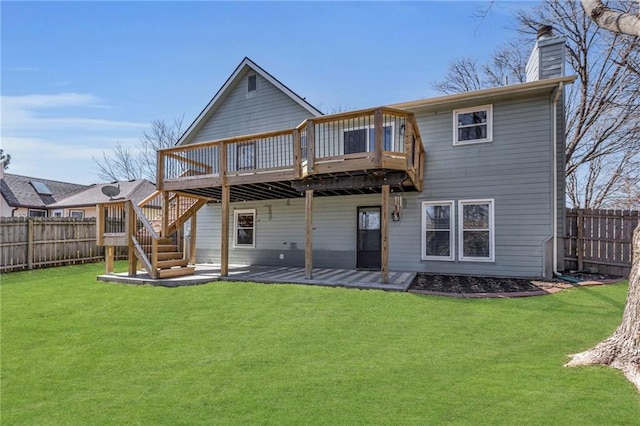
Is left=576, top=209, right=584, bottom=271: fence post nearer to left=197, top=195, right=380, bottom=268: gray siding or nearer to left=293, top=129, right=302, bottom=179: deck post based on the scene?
left=197, top=195, right=380, bottom=268: gray siding

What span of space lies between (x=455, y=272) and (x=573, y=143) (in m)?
12.0

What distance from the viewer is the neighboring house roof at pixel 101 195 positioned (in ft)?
71.3

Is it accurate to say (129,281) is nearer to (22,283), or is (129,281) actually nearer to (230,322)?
(22,283)

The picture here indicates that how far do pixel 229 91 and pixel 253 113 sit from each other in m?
1.33

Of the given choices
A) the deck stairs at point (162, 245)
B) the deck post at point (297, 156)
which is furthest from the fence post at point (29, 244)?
the deck post at point (297, 156)

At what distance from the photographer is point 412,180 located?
8.12 m

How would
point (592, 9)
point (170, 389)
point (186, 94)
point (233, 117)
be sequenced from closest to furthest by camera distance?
point (170, 389) < point (592, 9) < point (233, 117) < point (186, 94)

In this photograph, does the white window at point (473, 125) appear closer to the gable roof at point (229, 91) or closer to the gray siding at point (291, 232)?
the gray siding at point (291, 232)

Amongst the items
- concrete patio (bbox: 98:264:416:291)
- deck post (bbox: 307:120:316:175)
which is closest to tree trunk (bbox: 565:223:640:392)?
concrete patio (bbox: 98:264:416:291)

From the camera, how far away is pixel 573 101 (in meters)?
16.9

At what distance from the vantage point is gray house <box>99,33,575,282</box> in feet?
26.3

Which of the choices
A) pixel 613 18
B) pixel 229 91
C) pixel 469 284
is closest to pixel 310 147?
pixel 469 284

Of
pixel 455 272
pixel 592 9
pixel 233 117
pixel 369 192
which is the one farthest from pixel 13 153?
pixel 592 9

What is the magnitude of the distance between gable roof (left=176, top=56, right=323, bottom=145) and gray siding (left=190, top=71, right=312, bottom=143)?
0.13 m
